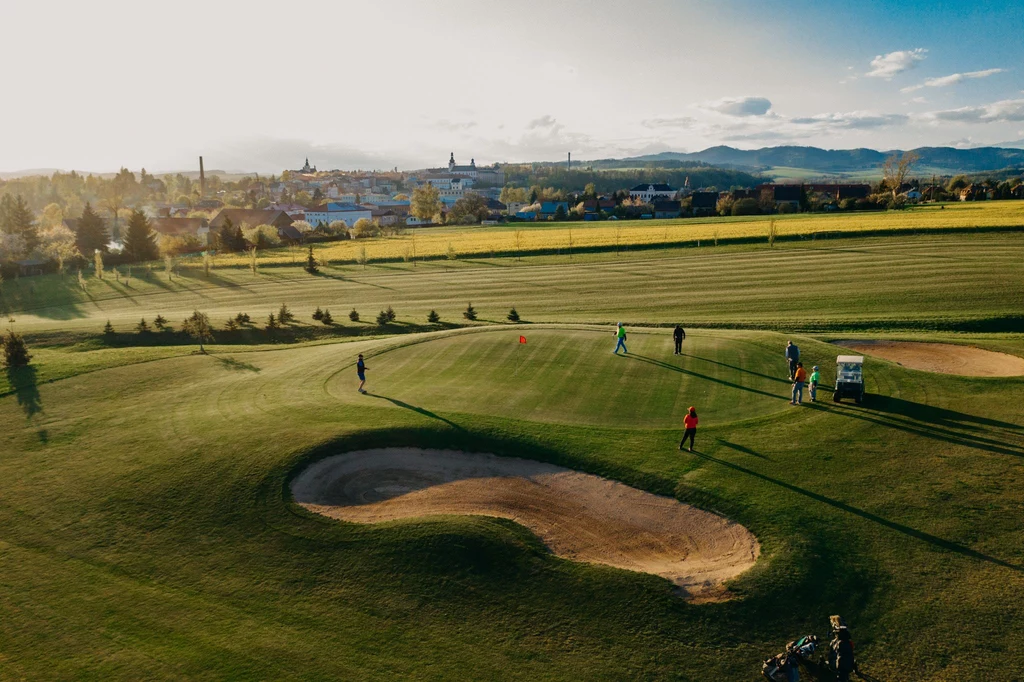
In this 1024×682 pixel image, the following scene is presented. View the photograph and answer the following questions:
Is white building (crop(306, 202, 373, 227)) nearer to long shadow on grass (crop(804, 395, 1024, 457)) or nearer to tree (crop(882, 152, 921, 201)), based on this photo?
tree (crop(882, 152, 921, 201))

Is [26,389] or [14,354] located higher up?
[14,354]

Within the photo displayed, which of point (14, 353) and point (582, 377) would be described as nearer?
point (582, 377)

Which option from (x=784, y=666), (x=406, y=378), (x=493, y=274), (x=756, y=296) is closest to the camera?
(x=784, y=666)

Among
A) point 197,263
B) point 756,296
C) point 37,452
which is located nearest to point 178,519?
point 37,452

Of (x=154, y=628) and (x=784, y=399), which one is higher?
(x=784, y=399)

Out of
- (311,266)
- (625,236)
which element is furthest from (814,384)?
(311,266)

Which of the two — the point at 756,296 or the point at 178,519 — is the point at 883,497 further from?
the point at 756,296

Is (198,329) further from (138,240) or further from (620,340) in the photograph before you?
(138,240)
